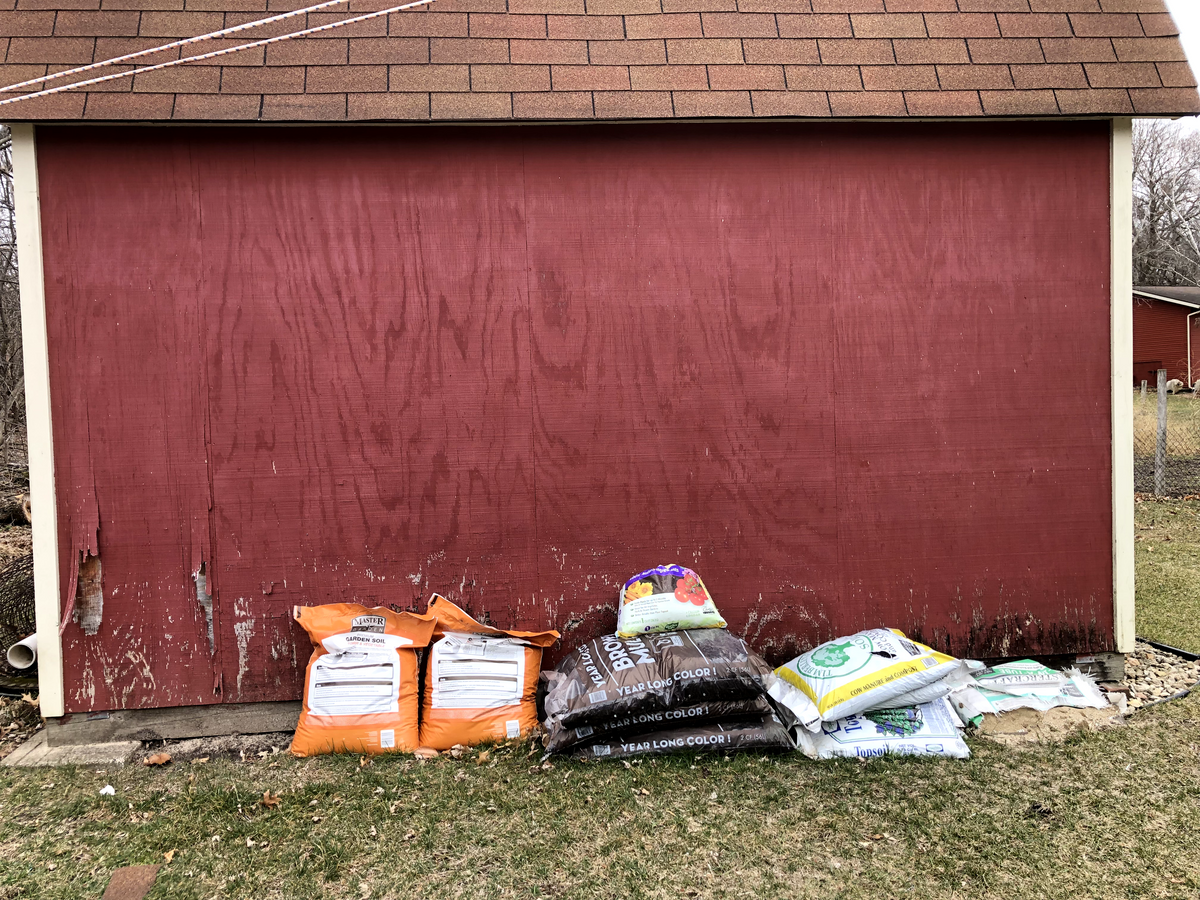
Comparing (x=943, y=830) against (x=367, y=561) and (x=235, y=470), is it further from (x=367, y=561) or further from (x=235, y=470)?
(x=235, y=470)

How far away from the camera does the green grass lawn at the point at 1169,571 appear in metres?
4.95

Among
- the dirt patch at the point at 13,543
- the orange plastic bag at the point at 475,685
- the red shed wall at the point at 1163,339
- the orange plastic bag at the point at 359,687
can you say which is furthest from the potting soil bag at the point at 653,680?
the red shed wall at the point at 1163,339

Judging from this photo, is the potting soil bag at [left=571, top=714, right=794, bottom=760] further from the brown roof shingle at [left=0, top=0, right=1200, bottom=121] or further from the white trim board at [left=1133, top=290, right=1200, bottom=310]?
the white trim board at [left=1133, top=290, right=1200, bottom=310]

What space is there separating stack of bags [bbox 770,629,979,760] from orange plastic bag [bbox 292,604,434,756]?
1695mm

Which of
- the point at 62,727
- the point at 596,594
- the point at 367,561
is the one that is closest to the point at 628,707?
the point at 596,594

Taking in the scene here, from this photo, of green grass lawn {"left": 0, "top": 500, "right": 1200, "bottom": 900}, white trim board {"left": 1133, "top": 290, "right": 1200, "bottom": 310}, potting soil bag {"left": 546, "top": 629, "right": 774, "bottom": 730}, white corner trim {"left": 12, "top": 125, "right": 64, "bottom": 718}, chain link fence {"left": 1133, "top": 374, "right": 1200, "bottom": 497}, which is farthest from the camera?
white trim board {"left": 1133, "top": 290, "right": 1200, "bottom": 310}

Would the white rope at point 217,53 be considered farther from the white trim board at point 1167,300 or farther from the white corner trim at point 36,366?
the white trim board at point 1167,300

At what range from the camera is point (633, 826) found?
292 cm

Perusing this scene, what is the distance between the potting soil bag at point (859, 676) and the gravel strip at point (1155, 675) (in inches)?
50.8

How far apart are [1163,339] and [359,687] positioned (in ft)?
96.2

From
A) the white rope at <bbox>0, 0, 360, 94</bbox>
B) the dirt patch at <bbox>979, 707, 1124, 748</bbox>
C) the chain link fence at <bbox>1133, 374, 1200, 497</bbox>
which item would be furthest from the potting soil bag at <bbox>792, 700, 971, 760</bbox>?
the chain link fence at <bbox>1133, 374, 1200, 497</bbox>

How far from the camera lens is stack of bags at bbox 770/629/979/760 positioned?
337 centimetres

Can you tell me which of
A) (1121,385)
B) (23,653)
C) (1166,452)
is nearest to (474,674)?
(23,653)

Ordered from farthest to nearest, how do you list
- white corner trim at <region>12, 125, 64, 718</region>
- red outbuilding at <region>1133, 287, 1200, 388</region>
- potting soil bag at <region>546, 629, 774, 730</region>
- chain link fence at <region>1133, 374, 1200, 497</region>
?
1. red outbuilding at <region>1133, 287, 1200, 388</region>
2. chain link fence at <region>1133, 374, 1200, 497</region>
3. white corner trim at <region>12, 125, 64, 718</region>
4. potting soil bag at <region>546, 629, 774, 730</region>
